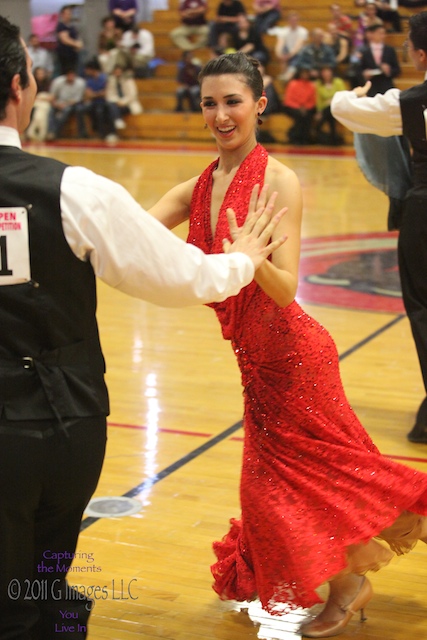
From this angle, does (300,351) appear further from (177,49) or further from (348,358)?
(177,49)

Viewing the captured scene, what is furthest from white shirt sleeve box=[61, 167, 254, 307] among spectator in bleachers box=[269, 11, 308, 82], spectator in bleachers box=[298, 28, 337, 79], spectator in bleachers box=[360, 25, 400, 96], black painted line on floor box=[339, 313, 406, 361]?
spectator in bleachers box=[269, 11, 308, 82]

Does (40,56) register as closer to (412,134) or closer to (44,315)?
(412,134)

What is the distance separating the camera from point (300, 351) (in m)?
2.97

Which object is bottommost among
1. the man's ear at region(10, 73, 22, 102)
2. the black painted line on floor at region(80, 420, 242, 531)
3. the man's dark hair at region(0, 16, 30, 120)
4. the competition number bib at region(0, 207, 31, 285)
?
the black painted line on floor at region(80, 420, 242, 531)

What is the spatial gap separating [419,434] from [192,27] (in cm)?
1666

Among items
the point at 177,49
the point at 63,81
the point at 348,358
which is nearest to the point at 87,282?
the point at 348,358

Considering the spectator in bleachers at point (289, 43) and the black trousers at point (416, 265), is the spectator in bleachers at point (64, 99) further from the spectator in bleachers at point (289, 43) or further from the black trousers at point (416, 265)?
the black trousers at point (416, 265)

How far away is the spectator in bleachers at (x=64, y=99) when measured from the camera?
63.7ft

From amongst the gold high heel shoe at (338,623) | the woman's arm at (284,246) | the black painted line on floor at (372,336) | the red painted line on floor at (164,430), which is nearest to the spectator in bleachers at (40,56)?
the black painted line on floor at (372,336)

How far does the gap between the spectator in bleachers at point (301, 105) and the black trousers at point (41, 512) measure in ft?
50.3

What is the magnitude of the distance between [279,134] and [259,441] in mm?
15351

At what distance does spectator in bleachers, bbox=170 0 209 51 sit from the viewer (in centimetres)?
1989

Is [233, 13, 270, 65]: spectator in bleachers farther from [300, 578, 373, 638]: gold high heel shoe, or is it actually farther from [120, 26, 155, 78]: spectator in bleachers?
[300, 578, 373, 638]: gold high heel shoe

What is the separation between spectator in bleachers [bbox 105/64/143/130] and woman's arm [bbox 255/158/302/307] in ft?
55.0
